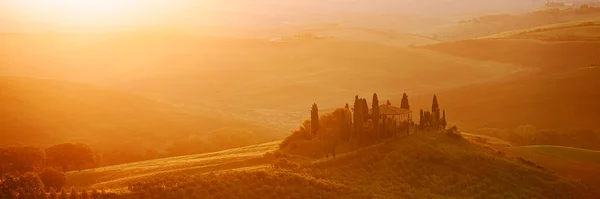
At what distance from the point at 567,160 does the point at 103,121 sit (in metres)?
93.5

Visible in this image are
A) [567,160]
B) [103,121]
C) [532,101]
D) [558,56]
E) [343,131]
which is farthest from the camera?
[558,56]

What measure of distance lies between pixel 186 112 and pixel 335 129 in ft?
275

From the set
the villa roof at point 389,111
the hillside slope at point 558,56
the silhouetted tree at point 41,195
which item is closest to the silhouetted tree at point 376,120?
the villa roof at point 389,111

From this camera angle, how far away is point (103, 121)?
13262 centimetres

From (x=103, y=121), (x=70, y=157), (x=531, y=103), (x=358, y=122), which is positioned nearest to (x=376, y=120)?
(x=358, y=122)

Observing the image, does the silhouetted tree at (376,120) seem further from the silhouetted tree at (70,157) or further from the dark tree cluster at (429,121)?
the silhouetted tree at (70,157)

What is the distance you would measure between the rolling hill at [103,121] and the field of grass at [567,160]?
164 feet

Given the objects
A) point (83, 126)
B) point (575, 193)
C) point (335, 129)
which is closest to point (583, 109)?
point (575, 193)

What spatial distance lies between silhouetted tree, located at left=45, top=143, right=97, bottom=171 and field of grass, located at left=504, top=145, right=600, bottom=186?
1951 inches

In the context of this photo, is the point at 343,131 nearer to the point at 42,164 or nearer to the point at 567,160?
the point at 567,160

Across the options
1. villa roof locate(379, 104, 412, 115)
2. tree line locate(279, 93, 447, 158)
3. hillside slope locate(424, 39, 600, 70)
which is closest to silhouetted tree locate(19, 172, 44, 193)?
tree line locate(279, 93, 447, 158)

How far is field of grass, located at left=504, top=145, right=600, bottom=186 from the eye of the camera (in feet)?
222

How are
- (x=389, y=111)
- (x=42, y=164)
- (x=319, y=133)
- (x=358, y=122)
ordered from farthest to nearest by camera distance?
(x=389, y=111), (x=42, y=164), (x=319, y=133), (x=358, y=122)

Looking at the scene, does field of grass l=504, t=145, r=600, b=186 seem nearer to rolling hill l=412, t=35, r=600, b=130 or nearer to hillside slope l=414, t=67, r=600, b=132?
hillside slope l=414, t=67, r=600, b=132
